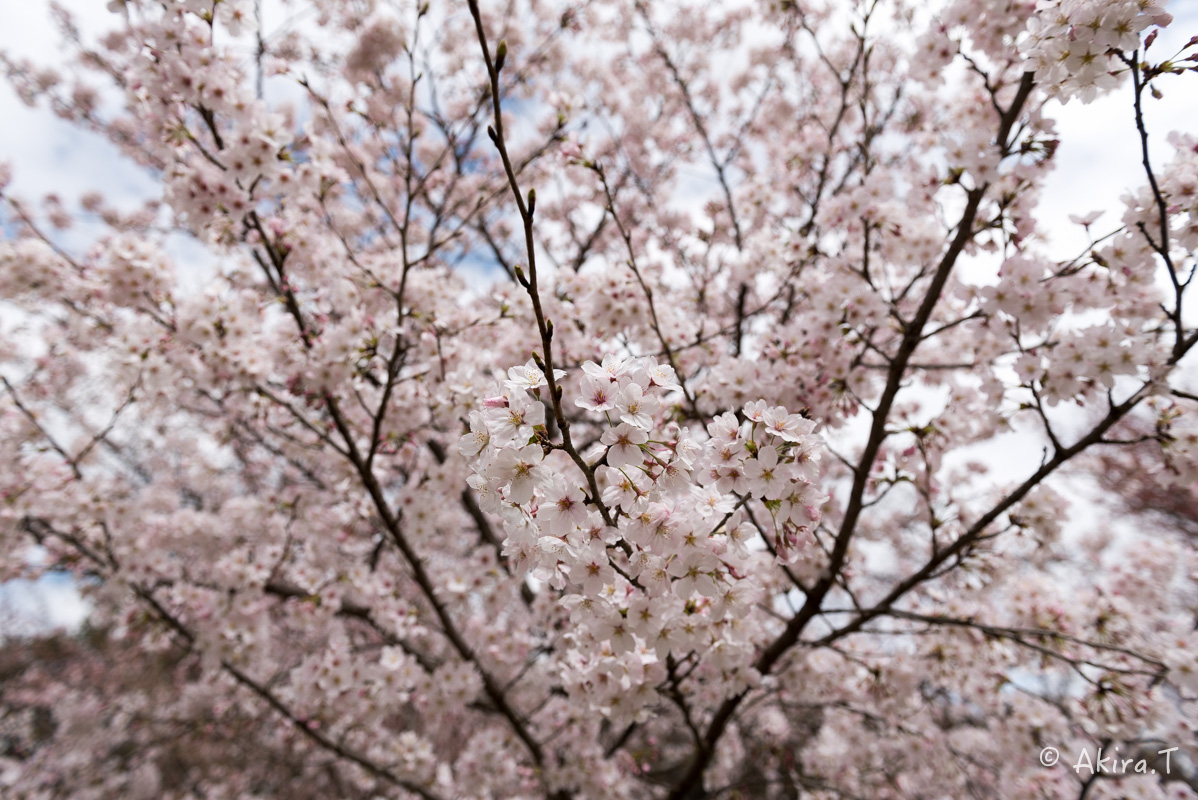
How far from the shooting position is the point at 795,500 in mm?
1838

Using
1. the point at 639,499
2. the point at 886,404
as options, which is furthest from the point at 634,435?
the point at 886,404

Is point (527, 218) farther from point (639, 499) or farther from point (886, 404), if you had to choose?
point (886, 404)

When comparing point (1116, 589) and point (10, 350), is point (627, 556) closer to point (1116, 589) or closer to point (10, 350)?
point (1116, 589)

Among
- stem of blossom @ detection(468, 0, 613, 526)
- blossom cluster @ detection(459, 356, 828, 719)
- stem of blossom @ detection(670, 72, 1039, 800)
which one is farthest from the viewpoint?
stem of blossom @ detection(670, 72, 1039, 800)

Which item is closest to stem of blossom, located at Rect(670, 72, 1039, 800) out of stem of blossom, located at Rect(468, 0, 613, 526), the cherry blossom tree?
the cherry blossom tree

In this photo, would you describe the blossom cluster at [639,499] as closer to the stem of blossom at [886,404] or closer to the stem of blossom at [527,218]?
the stem of blossom at [527,218]

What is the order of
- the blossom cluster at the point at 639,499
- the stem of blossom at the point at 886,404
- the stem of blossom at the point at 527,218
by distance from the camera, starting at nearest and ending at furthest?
the stem of blossom at the point at 527,218, the blossom cluster at the point at 639,499, the stem of blossom at the point at 886,404

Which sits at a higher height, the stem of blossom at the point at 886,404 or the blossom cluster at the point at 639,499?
the stem of blossom at the point at 886,404

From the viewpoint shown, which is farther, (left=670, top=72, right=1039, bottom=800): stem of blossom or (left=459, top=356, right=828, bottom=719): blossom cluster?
(left=670, top=72, right=1039, bottom=800): stem of blossom

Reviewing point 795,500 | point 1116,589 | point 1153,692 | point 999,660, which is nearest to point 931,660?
point 999,660

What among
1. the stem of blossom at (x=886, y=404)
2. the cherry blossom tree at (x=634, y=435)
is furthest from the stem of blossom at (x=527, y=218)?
the stem of blossom at (x=886, y=404)

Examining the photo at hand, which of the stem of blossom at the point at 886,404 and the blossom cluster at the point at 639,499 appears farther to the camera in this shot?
the stem of blossom at the point at 886,404

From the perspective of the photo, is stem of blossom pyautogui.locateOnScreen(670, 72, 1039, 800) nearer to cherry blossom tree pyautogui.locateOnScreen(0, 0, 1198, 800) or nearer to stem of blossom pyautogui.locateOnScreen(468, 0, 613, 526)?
cherry blossom tree pyautogui.locateOnScreen(0, 0, 1198, 800)

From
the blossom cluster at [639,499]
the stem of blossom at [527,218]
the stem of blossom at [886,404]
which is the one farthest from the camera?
the stem of blossom at [886,404]
